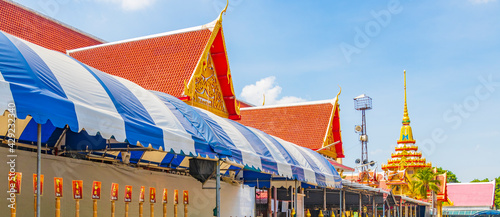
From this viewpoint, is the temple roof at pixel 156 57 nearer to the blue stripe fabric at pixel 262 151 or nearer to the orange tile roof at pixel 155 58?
the orange tile roof at pixel 155 58

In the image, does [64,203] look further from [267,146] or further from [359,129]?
[359,129]

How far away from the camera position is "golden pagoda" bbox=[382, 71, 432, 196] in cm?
5909

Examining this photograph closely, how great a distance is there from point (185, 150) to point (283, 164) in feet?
16.5

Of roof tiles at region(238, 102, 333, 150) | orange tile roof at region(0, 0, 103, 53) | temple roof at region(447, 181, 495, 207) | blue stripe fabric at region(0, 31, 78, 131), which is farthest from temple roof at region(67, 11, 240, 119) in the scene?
temple roof at region(447, 181, 495, 207)

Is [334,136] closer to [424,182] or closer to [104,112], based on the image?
[104,112]

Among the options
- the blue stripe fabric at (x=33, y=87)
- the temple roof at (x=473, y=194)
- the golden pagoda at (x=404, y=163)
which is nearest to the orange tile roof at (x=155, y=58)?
the blue stripe fabric at (x=33, y=87)

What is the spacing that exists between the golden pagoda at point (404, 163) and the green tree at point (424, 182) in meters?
0.97

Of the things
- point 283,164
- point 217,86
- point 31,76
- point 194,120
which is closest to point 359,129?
point 217,86

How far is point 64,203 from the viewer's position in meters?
9.23

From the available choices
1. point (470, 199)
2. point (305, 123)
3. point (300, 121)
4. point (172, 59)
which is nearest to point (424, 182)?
point (470, 199)

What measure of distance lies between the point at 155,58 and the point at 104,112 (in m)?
13.8

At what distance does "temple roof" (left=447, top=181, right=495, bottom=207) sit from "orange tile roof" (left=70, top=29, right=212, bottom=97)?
71.2 metres

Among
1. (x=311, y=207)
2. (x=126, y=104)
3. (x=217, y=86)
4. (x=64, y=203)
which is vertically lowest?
(x=311, y=207)

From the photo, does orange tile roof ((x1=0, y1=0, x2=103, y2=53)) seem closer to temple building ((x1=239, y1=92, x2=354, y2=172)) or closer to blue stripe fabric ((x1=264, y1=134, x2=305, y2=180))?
blue stripe fabric ((x1=264, y1=134, x2=305, y2=180))
